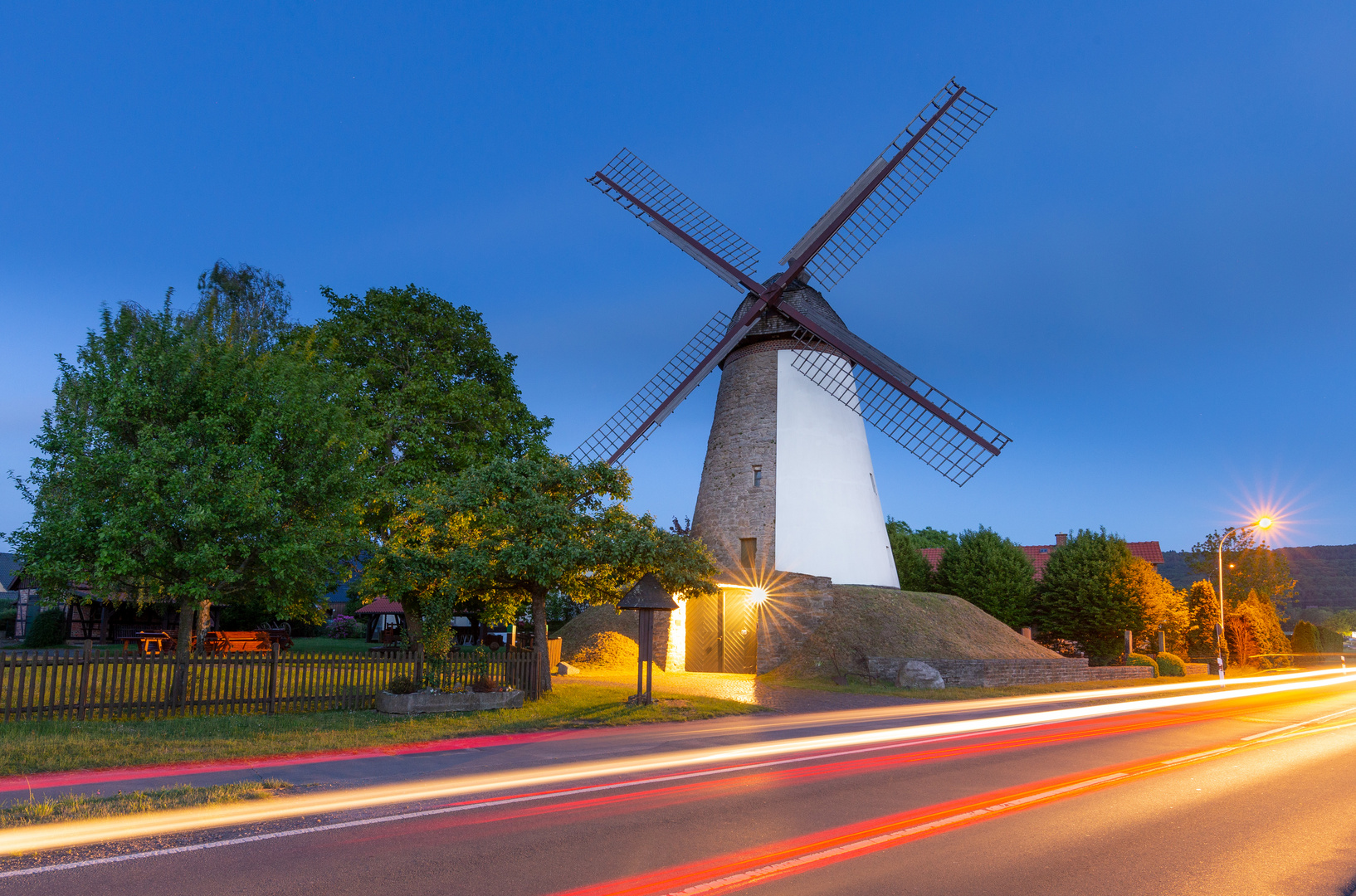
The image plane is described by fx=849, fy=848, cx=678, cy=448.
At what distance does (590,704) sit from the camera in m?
18.9

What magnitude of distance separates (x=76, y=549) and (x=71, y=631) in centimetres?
3108

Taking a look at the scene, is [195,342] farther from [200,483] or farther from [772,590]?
[772,590]

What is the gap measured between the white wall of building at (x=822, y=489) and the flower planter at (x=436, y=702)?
16160 millimetres

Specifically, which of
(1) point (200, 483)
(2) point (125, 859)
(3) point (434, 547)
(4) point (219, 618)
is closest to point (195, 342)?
(1) point (200, 483)

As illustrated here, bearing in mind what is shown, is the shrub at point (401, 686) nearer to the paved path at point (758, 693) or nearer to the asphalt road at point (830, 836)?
the asphalt road at point (830, 836)

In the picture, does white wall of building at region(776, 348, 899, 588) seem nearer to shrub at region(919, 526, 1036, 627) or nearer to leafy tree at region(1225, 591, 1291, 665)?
shrub at region(919, 526, 1036, 627)

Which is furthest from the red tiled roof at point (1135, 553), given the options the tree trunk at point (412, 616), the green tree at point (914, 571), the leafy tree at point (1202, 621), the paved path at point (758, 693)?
the tree trunk at point (412, 616)

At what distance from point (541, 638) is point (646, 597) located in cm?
296

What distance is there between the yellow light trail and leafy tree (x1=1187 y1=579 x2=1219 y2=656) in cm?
3716

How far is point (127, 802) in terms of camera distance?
8.42 m

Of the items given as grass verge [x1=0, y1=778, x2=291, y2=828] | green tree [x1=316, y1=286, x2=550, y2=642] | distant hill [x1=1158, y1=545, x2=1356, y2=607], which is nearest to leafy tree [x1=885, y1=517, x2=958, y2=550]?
distant hill [x1=1158, y1=545, x2=1356, y2=607]

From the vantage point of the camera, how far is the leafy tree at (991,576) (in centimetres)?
4259

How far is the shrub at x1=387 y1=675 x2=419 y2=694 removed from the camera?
16.5 m

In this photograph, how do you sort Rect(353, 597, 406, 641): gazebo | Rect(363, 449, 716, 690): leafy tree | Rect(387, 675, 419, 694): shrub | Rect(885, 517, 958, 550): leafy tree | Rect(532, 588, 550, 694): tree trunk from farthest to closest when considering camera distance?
Rect(885, 517, 958, 550): leafy tree → Rect(353, 597, 406, 641): gazebo → Rect(532, 588, 550, 694): tree trunk → Rect(363, 449, 716, 690): leafy tree → Rect(387, 675, 419, 694): shrub
